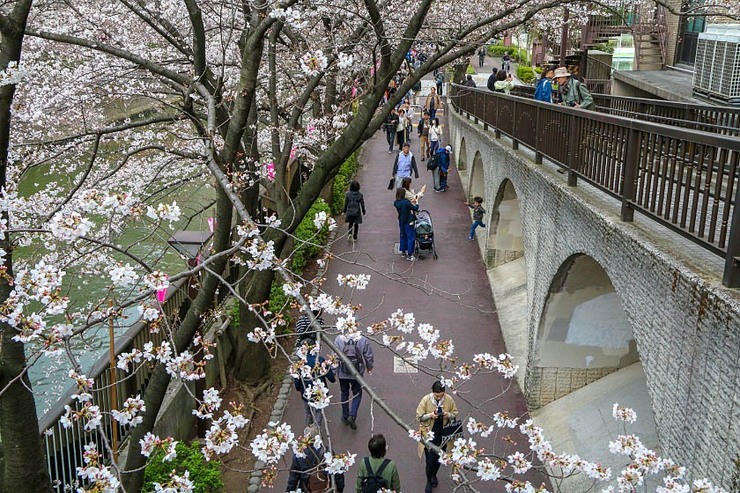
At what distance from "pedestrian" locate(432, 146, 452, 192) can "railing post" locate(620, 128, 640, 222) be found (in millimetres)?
15518

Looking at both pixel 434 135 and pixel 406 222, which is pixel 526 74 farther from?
pixel 406 222

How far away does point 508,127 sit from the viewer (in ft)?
43.5

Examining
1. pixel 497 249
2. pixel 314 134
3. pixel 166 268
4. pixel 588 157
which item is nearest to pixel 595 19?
pixel 497 249

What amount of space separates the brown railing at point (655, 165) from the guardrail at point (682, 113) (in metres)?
2.25

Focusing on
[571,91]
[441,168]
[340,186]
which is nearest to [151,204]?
[571,91]

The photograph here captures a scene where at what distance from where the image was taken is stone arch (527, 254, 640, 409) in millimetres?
8852

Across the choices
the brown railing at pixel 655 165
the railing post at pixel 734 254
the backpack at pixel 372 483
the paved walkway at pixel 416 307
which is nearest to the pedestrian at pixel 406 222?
the paved walkway at pixel 416 307

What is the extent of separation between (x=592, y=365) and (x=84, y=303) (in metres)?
11.4

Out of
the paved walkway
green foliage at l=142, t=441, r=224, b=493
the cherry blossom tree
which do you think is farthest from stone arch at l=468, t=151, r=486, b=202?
green foliage at l=142, t=441, r=224, b=493

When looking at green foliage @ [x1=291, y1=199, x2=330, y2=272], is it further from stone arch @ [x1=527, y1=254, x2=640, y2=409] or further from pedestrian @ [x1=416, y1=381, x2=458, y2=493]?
pedestrian @ [x1=416, y1=381, x2=458, y2=493]

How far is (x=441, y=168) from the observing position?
22.0 metres

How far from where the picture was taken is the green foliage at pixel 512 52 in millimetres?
52912

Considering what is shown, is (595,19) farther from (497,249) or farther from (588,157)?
(588,157)

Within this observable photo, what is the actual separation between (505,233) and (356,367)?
7417 mm
